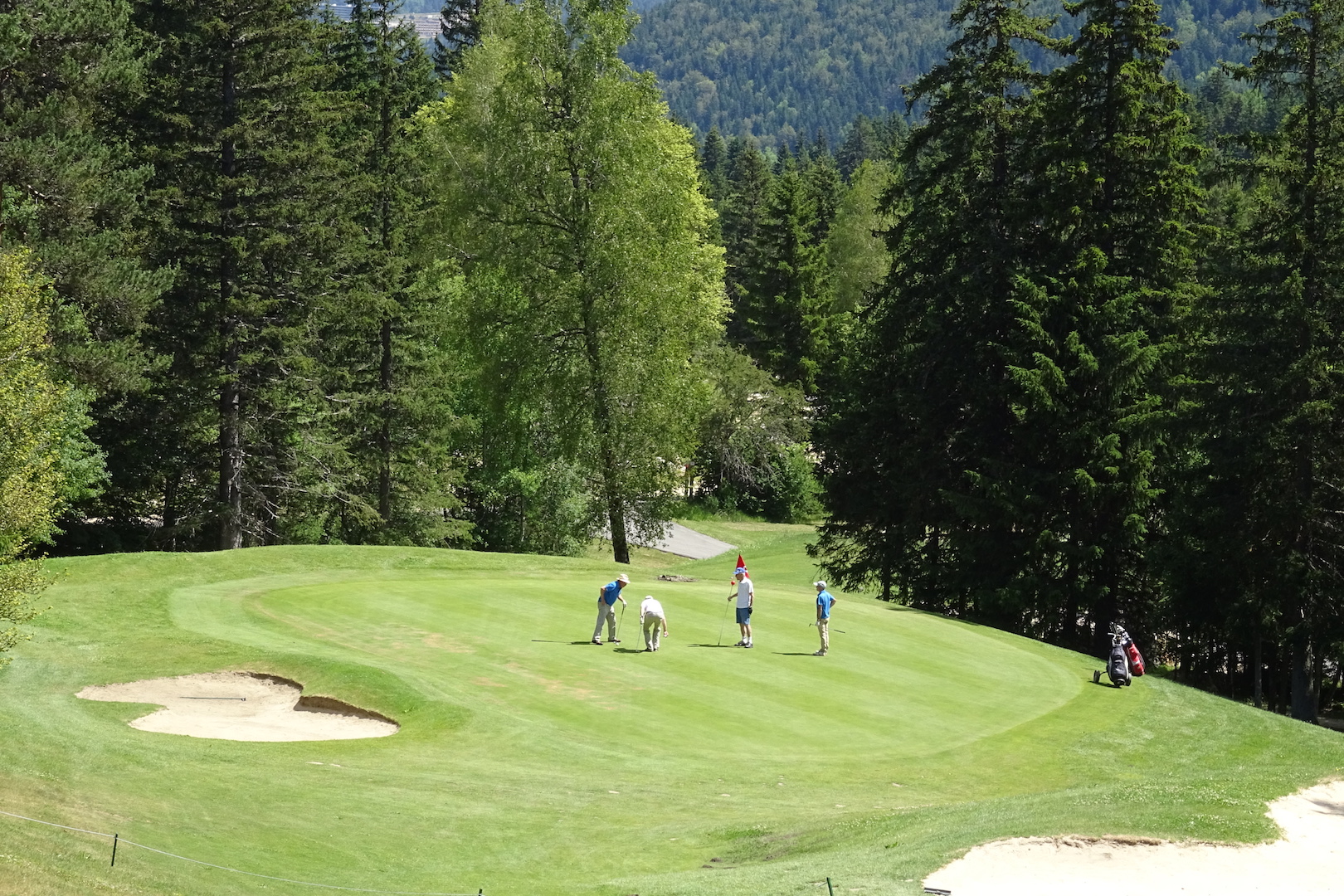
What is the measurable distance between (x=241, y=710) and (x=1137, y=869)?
587 inches

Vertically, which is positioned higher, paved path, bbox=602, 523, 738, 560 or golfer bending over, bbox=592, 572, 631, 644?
→ golfer bending over, bbox=592, 572, 631, 644

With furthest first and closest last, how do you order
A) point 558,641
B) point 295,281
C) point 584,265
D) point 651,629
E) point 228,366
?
point 295,281, point 584,265, point 228,366, point 558,641, point 651,629

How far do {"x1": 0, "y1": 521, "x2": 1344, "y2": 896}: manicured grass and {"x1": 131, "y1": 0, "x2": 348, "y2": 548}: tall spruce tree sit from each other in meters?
11.3

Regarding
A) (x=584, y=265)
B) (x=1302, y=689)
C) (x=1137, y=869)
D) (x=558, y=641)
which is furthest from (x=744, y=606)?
(x=1302, y=689)

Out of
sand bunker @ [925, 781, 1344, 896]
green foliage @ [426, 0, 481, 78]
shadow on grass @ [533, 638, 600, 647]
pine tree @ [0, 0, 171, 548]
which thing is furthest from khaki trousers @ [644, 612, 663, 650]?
green foliage @ [426, 0, 481, 78]

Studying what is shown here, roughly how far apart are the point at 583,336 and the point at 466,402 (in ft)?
45.8

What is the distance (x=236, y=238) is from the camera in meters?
42.3

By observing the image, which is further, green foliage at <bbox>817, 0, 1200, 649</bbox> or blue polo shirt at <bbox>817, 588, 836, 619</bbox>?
green foliage at <bbox>817, 0, 1200, 649</bbox>

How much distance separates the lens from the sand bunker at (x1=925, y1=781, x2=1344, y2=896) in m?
14.2

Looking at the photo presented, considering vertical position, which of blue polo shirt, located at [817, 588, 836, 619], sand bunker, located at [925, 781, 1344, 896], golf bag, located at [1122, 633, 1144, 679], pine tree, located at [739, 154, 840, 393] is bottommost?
sand bunker, located at [925, 781, 1344, 896]

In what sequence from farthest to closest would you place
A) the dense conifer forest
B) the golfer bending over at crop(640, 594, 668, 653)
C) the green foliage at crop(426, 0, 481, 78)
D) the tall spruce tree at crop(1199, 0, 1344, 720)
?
the green foliage at crop(426, 0, 481, 78) < the dense conifer forest < the tall spruce tree at crop(1199, 0, 1344, 720) < the golfer bending over at crop(640, 594, 668, 653)

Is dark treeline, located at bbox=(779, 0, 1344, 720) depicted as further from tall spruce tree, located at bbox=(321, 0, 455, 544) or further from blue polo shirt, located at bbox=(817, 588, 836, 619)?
tall spruce tree, located at bbox=(321, 0, 455, 544)

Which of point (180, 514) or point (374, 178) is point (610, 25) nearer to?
point (374, 178)

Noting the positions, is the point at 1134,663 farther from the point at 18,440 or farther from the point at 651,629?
the point at 18,440
